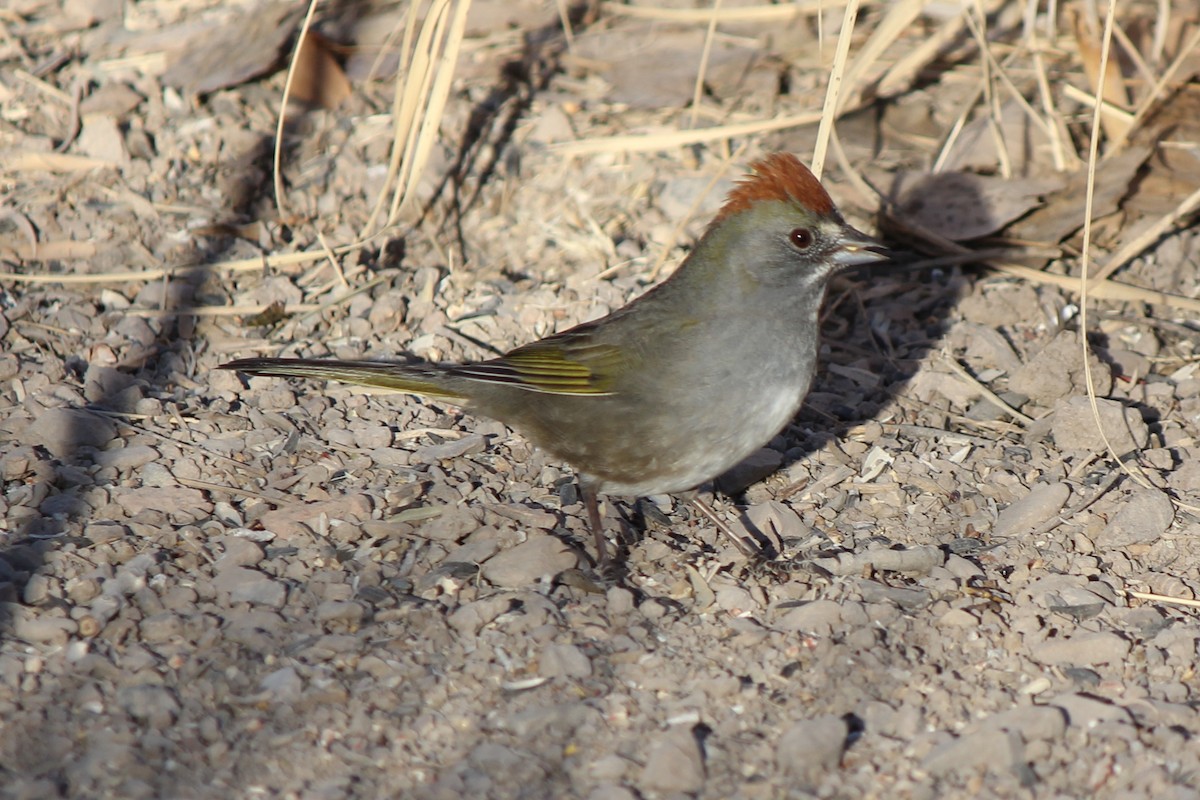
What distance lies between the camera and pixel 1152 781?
3309mm

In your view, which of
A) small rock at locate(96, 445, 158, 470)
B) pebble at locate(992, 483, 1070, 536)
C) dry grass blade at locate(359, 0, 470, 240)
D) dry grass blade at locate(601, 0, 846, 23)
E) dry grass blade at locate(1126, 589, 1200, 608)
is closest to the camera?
dry grass blade at locate(1126, 589, 1200, 608)

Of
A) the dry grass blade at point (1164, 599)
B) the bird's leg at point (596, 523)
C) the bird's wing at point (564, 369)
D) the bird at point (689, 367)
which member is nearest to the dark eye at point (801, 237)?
the bird at point (689, 367)

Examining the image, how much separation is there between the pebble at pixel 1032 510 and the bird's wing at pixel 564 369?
1427mm

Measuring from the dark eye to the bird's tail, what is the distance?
1280 millimetres

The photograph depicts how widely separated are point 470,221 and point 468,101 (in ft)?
2.57

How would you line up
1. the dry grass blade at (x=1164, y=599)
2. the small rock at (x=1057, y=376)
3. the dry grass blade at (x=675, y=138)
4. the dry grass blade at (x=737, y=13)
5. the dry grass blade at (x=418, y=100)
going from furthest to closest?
the dry grass blade at (x=737, y=13), the dry grass blade at (x=675, y=138), the dry grass blade at (x=418, y=100), the small rock at (x=1057, y=376), the dry grass blade at (x=1164, y=599)

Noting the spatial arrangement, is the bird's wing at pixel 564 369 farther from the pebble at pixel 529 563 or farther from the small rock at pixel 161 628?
the small rock at pixel 161 628

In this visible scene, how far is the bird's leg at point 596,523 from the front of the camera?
427cm

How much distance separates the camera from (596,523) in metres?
4.37

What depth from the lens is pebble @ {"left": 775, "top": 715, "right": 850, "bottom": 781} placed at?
337 cm

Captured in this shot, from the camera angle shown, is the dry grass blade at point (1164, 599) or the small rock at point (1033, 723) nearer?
the small rock at point (1033, 723)

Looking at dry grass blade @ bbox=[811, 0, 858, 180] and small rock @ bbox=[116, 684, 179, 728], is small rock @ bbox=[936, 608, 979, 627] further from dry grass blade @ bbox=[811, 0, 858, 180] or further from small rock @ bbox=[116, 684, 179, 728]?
small rock @ bbox=[116, 684, 179, 728]

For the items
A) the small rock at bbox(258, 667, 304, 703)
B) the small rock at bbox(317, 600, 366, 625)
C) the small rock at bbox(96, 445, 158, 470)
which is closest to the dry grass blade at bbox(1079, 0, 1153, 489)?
the small rock at bbox(317, 600, 366, 625)

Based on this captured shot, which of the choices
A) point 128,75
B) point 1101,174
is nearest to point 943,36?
point 1101,174
